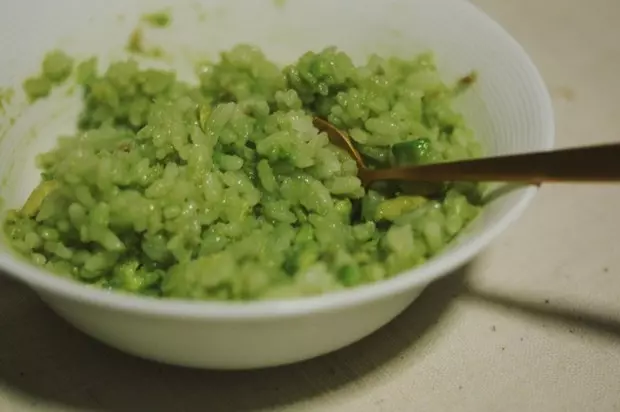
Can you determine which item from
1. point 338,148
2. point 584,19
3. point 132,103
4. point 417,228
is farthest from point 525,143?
point 584,19

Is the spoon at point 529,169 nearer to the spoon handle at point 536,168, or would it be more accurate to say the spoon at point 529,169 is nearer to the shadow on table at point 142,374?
the spoon handle at point 536,168

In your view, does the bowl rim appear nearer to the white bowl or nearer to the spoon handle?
the white bowl

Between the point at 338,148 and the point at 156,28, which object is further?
the point at 156,28

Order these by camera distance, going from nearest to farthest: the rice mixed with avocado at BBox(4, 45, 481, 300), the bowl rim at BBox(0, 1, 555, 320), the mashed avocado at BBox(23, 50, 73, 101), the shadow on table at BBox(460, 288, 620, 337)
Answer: the bowl rim at BBox(0, 1, 555, 320)
the rice mixed with avocado at BBox(4, 45, 481, 300)
the shadow on table at BBox(460, 288, 620, 337)
the mashed avocado at BBox(23, 50, 73, 101)

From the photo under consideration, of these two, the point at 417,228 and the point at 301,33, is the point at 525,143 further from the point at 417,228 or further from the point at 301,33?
the point at 301,33

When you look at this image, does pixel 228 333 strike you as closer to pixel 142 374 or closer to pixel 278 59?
pixel 142 374

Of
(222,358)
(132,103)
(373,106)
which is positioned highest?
(373,106)

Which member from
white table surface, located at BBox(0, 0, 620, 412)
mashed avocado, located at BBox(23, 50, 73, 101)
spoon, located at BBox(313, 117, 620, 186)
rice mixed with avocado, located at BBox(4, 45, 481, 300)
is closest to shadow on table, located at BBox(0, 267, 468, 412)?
white table surface, located at BBox(0, 0, 620, 412)
